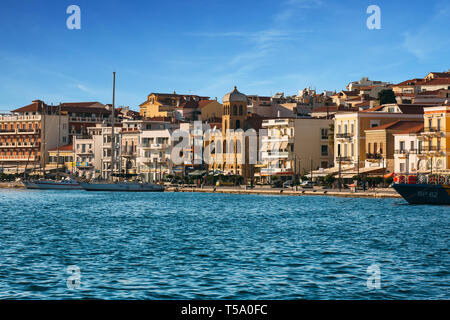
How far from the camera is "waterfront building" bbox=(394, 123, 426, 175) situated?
84.7m

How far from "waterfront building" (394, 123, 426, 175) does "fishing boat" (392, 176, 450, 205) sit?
636 inches

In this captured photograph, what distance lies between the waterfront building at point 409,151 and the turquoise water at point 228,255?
89.4 ft

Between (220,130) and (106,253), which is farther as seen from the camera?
(220,130)

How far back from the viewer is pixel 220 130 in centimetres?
12875

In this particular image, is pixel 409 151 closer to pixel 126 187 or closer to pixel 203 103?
pixel 126 187

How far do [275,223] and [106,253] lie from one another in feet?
63.6

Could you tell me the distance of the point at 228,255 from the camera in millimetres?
31031

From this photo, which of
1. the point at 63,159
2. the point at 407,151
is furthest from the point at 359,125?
the point at 63,159

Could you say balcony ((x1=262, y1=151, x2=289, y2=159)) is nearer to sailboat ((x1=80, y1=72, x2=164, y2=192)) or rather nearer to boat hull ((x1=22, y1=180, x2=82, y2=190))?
sailboat ((x1=80, y1=72, x2=164, y2=192))

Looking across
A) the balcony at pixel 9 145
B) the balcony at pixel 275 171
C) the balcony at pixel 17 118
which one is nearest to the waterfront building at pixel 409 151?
the balcony at pixel 275 171

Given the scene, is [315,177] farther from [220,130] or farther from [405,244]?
[405,244]

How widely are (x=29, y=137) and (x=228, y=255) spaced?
130542 millimetres

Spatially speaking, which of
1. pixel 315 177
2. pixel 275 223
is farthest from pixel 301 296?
pixel 315 177

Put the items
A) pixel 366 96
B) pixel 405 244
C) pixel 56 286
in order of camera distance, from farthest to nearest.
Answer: pixel 366 96 < pixel 405 244 < pixel 56 286
